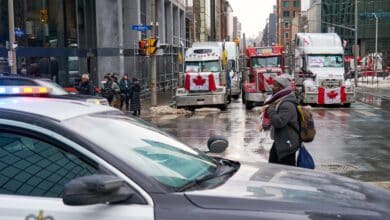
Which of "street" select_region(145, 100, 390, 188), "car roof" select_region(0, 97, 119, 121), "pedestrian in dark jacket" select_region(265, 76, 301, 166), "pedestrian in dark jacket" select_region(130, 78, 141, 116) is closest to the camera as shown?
"car roof" select_region(0, 97, 119, 121)

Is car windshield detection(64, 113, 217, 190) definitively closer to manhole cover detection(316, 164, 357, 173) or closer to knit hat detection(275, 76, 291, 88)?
knit hat detection(275, 76, 291, 88)

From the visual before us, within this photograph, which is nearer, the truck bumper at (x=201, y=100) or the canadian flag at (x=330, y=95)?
the truck bumper at (x=201, y=100)

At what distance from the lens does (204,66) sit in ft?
96.1

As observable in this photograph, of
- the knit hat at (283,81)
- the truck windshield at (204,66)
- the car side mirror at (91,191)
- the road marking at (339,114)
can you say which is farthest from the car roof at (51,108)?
the truck windshield at (204,66)

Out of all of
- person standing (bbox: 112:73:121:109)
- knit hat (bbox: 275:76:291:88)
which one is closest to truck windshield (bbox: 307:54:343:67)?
person standing (bbox: 112:73:121:109)

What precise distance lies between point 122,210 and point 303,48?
2979cm

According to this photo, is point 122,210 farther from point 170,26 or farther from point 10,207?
point 170,26

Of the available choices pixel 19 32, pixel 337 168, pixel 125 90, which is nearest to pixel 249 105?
pixel 125 90

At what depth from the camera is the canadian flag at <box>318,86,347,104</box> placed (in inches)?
1054

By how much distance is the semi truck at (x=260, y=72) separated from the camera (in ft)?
87.8

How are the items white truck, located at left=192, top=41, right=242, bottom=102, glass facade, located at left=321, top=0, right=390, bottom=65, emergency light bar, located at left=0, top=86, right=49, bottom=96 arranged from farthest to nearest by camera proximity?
glass facade, located at left=321, top=0, right=390, bottom=65 < white truck, located at left=192, top=41, right=242, bottom=102 < emergency light bar, located at left=0, top=86, right=49, bottom=96

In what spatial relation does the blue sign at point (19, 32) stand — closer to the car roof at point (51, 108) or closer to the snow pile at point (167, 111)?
the snow pile at point (167, 111)

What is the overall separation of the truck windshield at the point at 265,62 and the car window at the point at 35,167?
89.8 ft

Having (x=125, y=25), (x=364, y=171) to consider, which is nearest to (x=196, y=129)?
(x=364, y=171)
